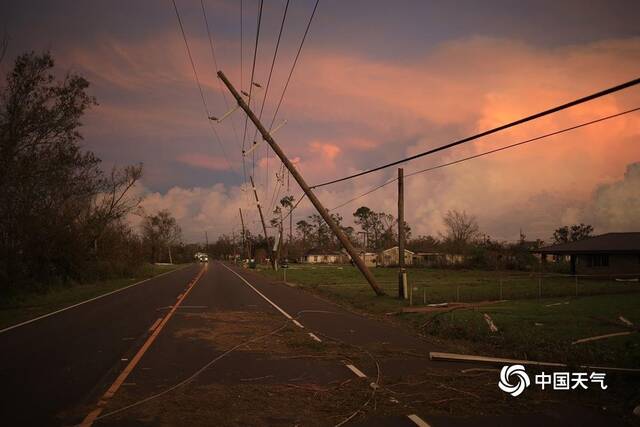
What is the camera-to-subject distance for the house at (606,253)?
135 feet

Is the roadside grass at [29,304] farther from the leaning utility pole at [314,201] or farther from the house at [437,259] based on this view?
the house at [437,259]

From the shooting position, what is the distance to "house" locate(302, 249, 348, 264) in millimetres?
124713

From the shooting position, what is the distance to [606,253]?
43.0m

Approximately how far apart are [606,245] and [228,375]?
43.5 m

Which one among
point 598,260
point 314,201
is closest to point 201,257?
point 598,260

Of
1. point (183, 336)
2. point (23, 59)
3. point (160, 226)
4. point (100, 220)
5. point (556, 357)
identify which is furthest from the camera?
point (160, 226)

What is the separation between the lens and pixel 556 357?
991 cm

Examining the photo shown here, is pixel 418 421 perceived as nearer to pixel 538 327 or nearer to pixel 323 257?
pixel 538 327

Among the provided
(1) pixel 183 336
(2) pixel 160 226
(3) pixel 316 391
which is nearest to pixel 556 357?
(3) pixel 316 391

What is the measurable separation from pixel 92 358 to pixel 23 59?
78.3 ft

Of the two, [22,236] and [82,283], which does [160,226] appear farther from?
[22,236]

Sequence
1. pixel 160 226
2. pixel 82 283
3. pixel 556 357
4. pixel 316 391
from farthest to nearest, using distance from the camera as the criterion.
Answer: pixel 160 226
pixel 82 283
pixel 556 357
pixel 316 391

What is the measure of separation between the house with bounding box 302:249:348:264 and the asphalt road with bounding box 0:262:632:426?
359 feet

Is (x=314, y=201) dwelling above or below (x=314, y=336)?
above
